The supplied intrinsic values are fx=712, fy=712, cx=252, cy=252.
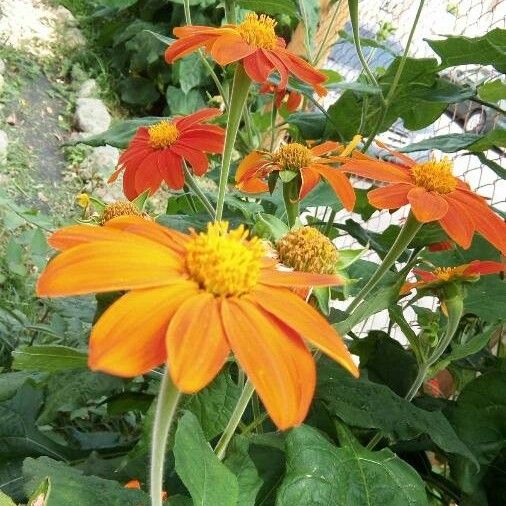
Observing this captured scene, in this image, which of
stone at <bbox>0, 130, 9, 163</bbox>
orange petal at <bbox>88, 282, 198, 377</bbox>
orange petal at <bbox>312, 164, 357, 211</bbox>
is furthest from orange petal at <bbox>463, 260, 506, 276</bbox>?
stone at <bbox>0, 130, 9, 163</bbox>

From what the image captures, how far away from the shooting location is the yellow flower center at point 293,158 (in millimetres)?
582

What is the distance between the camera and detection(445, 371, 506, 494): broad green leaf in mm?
647

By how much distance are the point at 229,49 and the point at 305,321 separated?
0.29 m

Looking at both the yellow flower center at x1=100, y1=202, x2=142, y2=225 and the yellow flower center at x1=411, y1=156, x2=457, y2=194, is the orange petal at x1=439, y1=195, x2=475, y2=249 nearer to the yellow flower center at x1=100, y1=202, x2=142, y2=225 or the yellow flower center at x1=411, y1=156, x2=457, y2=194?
the yellow flower center at x1=411, y1=156, x2=457, y2=194

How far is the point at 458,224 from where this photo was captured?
1.59ft

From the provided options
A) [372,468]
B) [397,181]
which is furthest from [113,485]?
[397,181]

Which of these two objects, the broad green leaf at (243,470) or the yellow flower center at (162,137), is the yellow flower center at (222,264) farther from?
the yellow flower center at (162,137)

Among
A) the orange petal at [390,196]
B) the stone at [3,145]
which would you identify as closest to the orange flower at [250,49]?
the orange petal at [390,196]

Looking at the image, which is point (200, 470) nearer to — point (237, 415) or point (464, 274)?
point (237, 415)

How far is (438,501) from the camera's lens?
0.78 meters

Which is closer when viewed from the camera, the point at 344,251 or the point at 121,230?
the point at 121,230

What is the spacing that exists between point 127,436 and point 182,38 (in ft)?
1.64

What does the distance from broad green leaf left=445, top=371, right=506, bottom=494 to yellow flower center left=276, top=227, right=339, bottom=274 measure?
0.89 ft

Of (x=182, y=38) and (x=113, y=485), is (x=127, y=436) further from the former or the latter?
(x=182, y=38)
